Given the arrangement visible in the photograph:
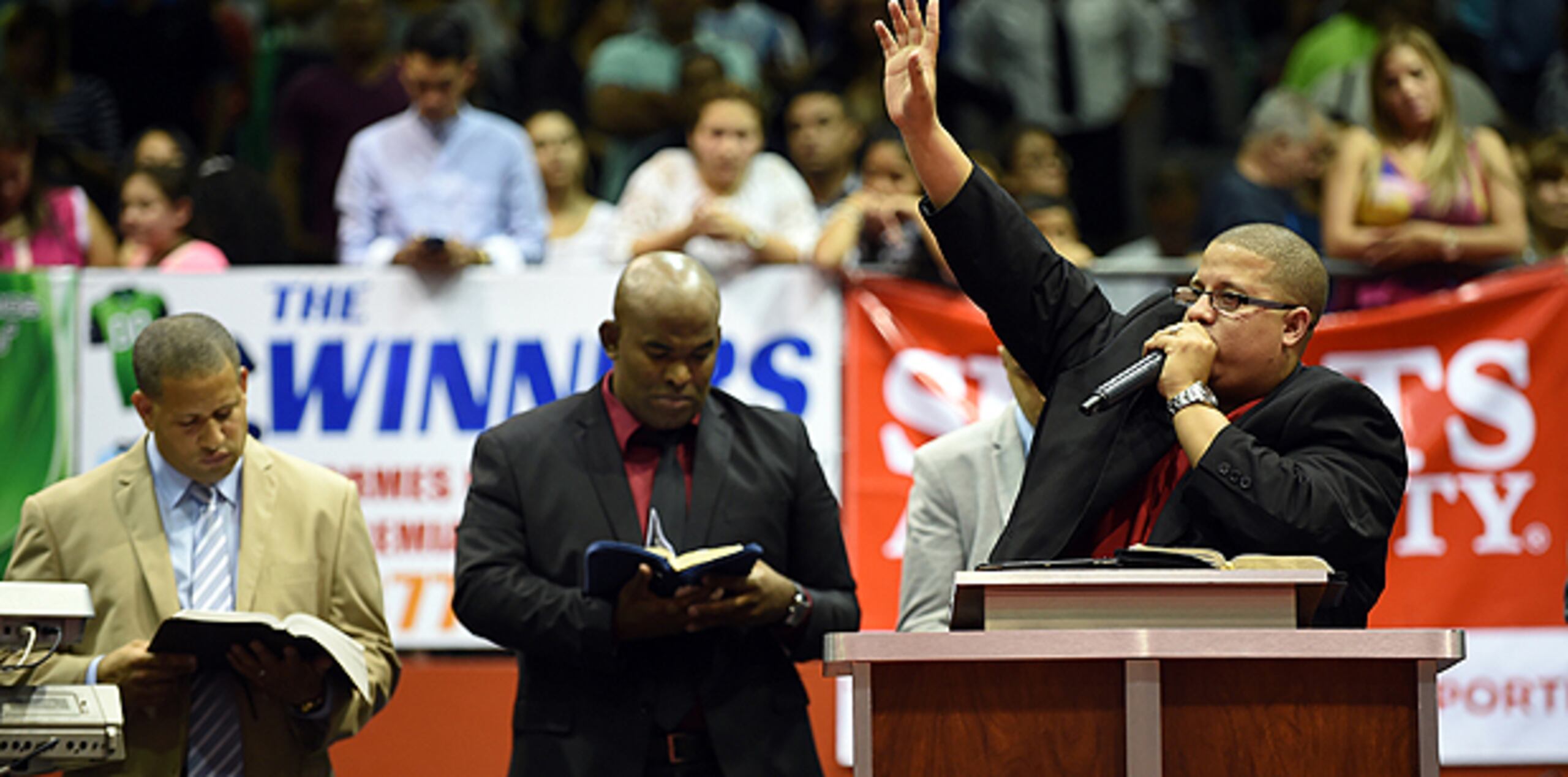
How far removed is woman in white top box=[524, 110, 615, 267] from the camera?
802 centimetres

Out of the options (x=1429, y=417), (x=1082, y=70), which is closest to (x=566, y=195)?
(x=1082, y=70)

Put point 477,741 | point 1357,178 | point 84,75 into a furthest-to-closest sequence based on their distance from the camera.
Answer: point 84,75
point 1357,178
point 477,741

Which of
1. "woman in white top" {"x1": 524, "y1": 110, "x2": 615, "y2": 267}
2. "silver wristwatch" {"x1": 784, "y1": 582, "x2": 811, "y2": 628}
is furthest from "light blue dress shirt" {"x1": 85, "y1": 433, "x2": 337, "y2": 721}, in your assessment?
"woman in white top" {"x1": 524, "y1": 110, "x2": 615, "y2": 267}

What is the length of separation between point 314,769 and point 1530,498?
4.07 m

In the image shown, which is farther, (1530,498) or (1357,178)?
(1357,178)

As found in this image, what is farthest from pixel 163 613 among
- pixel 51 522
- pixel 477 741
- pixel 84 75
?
pixel 84 75

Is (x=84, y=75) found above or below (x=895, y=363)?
above

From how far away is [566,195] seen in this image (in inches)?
326

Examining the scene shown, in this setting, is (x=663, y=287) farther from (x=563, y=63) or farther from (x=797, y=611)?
(x=563, y=63)

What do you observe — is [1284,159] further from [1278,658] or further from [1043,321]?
[1278,658]

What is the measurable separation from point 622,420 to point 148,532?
1.15 m

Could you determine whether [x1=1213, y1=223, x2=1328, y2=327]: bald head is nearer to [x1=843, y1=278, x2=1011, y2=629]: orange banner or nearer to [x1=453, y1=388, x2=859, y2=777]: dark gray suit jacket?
[x1=453, y1=388, x2=859, y2=777]: dark gray suit jacket

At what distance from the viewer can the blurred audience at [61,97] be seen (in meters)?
9.03

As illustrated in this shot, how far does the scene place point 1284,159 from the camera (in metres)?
7.71
